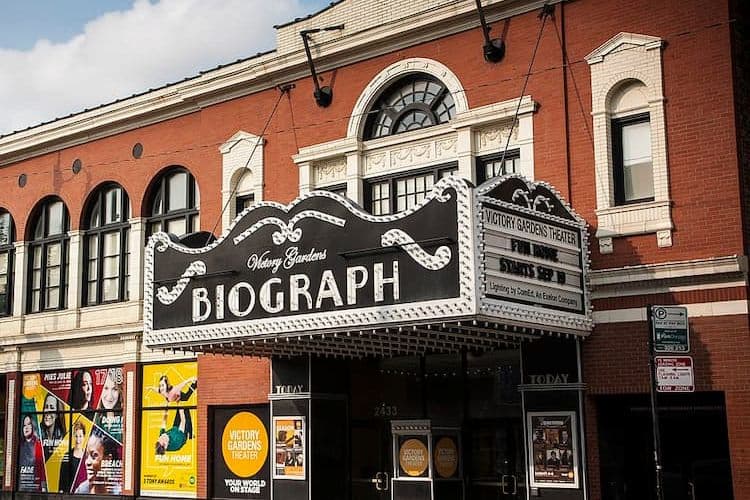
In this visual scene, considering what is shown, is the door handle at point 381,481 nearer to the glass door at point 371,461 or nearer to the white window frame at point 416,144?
the glass door at point 371,461

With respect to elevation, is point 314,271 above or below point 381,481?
above

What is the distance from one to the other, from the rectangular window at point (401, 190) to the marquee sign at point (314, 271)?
365 centimetres

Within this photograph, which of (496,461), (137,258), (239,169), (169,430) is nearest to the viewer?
(496,461)

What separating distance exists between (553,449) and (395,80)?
8440 mm

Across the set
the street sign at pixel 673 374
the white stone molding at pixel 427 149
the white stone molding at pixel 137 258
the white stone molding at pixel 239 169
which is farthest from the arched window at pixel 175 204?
the street sign at pixel 673 374

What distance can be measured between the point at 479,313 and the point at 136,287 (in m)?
13.1

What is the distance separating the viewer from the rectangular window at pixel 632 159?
18.7m

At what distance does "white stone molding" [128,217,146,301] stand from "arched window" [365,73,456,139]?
7.21 meters

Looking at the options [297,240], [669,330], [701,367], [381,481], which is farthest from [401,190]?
[669,330]

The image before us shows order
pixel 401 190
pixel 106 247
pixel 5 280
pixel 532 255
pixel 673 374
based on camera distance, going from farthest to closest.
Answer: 1. pixel 5 280
2. pixel 106 247
3. pixel 401 190
4. pixel 532 255
5. pixel 673 374

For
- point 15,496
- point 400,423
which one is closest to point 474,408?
point 400,423

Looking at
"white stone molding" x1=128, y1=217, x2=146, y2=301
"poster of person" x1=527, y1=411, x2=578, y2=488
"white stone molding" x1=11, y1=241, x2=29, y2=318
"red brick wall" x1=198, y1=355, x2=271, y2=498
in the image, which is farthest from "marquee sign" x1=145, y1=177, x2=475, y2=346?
"white stone molding" x1=11, y1=241, x2=29, y2=318

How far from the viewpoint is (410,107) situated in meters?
22.2

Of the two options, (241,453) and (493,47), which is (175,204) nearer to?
(241,453)
